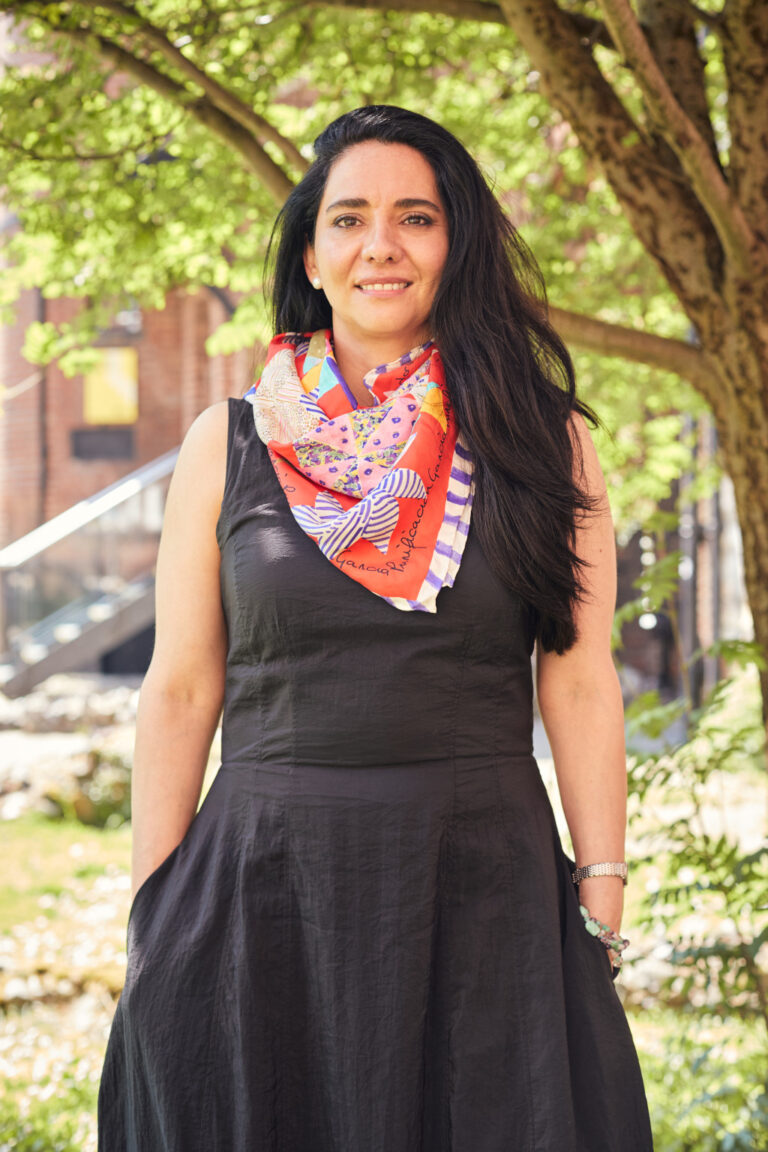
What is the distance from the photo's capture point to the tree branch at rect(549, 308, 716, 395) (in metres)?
3.51

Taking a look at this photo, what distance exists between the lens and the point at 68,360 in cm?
534

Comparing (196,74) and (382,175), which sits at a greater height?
(196,74)

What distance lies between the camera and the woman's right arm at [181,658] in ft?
7.08

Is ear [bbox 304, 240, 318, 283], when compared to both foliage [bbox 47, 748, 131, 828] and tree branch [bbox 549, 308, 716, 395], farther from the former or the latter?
foliage [bbox 47, 748, 131, 828]

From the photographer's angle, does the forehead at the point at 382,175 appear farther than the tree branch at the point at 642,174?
No

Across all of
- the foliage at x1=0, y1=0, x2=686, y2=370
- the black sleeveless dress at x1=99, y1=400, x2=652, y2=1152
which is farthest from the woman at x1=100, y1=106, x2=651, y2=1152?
the foliage at x1=0, y1=0, x2=686, y2=370

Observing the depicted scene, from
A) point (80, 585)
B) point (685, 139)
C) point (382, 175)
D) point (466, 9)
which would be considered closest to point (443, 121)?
point (466, 9)

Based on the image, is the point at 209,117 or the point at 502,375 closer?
the point at 502,375

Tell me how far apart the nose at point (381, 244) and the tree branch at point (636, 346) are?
1.33 metres

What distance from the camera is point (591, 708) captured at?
221 cm

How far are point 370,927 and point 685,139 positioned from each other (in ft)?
6.75

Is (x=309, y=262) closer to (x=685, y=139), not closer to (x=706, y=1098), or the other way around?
(x=685, y=139)

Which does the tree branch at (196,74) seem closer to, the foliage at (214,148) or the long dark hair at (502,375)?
the foliage at (214,148)

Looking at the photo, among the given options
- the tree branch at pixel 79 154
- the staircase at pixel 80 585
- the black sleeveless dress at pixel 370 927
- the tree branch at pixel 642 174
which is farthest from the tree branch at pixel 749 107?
the staircase at pixel 80 585
